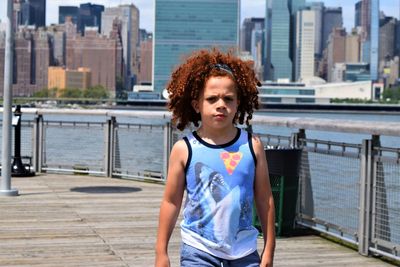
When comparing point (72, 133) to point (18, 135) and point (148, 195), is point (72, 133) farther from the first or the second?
point (148, 195)

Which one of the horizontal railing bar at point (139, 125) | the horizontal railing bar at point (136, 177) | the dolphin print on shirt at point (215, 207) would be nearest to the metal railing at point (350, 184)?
the dolphin print on shirt at point (215, 207)

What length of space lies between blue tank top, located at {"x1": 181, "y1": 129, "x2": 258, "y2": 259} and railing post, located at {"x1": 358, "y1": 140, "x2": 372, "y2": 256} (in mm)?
3901

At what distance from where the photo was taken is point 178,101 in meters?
3.51

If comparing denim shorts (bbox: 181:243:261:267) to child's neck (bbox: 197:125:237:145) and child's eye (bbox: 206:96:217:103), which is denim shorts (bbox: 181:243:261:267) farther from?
child's eye (bbox: 206:96:217:103)

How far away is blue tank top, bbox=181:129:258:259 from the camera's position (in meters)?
3.28

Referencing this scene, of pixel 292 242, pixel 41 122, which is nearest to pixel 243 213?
pixel 292 242

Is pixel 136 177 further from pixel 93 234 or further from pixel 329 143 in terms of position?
pixel 329 143

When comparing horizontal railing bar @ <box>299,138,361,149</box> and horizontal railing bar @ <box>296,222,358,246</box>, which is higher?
horizontal railing bar @ <box>299,138,361,149</box>

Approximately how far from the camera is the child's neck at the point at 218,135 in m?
3.37

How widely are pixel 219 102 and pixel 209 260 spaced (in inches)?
24.6

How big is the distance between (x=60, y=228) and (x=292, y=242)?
2.33 m

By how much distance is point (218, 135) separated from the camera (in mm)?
3387

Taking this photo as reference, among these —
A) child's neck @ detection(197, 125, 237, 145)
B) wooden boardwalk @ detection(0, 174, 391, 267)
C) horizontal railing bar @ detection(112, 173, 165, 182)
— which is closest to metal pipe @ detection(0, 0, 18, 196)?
wooden boardwalk @ detection(0, 174, 391, 267)

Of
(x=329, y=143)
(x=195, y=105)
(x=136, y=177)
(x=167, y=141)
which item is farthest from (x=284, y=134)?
(x=195, y=105)
